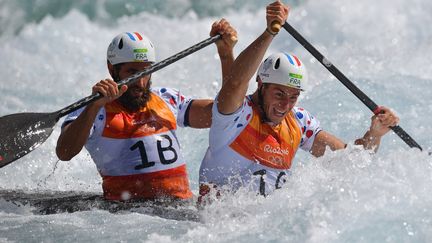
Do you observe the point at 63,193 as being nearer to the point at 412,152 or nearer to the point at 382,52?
the point at 412,152

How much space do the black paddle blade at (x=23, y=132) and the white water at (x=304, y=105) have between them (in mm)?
353

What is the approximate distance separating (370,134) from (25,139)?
A: 1.91 m

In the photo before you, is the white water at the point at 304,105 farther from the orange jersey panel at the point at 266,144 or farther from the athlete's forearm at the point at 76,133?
the athlete's forearm at the point at 76,133

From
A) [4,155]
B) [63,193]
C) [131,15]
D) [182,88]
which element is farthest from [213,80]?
[4,155]

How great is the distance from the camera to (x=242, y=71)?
4656 millimetres

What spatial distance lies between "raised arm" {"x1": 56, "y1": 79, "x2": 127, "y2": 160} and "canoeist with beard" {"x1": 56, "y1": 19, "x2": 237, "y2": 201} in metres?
0.15

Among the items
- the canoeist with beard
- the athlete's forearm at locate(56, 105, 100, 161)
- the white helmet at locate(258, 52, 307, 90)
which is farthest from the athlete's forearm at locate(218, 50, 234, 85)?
the athlete's forearm at locate(56, 105, 100, 161)

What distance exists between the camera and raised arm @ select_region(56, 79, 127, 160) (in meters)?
4.74

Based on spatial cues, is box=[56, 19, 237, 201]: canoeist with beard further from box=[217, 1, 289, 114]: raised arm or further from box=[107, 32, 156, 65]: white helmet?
box=[217, 1, 289, 114]: raised arm

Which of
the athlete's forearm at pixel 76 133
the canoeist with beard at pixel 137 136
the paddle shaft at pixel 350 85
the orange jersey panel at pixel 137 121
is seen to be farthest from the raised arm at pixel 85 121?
the paddle shaft at pixel 350 85

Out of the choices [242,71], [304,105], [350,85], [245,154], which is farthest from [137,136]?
[304,105]

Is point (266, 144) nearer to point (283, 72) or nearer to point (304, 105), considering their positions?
point (283, 72)

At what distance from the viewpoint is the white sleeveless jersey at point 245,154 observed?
193 inches

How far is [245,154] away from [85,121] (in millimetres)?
857
